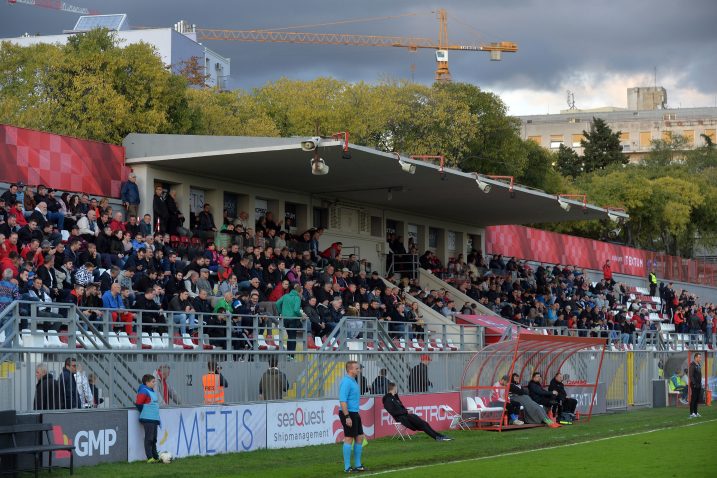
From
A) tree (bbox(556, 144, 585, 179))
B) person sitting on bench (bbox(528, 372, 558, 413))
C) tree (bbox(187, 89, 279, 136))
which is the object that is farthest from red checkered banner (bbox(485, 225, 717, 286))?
tree (bbox(556, 144, 585, 179))

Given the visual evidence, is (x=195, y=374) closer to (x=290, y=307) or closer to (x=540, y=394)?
(x=290, y=307)

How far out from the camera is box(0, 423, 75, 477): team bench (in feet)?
50.3

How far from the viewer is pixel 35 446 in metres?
15.6

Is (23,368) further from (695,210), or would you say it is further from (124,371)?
(695,210)

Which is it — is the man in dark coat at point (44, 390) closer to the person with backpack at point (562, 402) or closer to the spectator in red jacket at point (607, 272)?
the person with backpack at point (562, 402)

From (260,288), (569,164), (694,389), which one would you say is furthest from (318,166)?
(569,164)

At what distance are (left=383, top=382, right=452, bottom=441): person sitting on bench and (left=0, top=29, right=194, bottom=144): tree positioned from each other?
31725 mm

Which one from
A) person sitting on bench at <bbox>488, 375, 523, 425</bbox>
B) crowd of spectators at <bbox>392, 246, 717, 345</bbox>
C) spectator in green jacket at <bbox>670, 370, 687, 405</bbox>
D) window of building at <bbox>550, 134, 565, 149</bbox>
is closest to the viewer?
person sitting on bench at <bbox>488, 375, 523, 425</bbox>

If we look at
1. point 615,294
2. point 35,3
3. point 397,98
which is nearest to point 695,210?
point 397,98

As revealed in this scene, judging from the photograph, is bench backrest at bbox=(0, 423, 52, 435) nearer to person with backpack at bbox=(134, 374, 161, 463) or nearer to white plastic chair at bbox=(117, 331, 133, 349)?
person with backpack at bbox=(134, 374, 161, 463)

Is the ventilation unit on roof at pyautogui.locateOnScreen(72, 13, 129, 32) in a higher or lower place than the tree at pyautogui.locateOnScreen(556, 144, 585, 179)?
higher

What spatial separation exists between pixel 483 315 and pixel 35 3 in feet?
410

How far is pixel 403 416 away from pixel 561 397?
6645 millimetres

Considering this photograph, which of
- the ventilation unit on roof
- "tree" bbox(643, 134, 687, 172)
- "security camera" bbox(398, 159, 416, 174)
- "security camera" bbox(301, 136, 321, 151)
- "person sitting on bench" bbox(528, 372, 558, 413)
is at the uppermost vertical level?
the ventilation unit on roof
